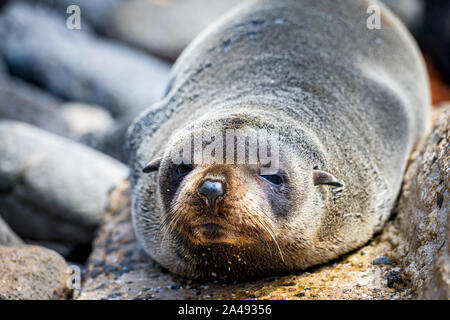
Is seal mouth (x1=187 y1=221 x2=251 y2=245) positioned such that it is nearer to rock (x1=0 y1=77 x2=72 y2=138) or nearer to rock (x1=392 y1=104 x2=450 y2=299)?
rock (x1=392 y1=104 x2=450 y2=299)

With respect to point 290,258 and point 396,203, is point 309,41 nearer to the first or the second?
point 396,203

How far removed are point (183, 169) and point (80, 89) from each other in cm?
574

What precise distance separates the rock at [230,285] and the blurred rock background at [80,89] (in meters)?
0.29

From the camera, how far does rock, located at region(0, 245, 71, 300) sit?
3.13 metres

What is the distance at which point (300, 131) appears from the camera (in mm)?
3143

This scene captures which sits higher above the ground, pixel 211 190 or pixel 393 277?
pixel 211 190

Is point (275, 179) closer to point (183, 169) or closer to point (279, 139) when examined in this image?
point (279, 139)

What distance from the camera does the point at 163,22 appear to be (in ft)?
30.6

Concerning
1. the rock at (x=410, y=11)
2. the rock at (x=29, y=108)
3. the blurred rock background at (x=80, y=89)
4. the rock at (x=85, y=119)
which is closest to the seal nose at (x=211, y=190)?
the blurred rock background at (x=80, y=89)

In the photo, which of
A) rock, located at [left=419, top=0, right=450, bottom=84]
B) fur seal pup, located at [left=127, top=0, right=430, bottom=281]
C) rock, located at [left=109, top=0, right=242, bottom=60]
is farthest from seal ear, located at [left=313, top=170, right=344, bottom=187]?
rock, located at [left=419, top=0, right=450, bottom=84]

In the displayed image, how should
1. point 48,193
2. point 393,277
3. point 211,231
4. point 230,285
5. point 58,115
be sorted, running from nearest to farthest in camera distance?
point 211,231, point 393,277, point 230,285, point 48,193, point 58,115

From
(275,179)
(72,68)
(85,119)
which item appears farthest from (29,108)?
(275,179)

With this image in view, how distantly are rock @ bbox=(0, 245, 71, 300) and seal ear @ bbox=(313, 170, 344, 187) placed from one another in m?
1.64

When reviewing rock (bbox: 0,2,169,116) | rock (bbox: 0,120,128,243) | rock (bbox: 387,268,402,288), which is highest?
rock (bbox: 0,2,169,116)
